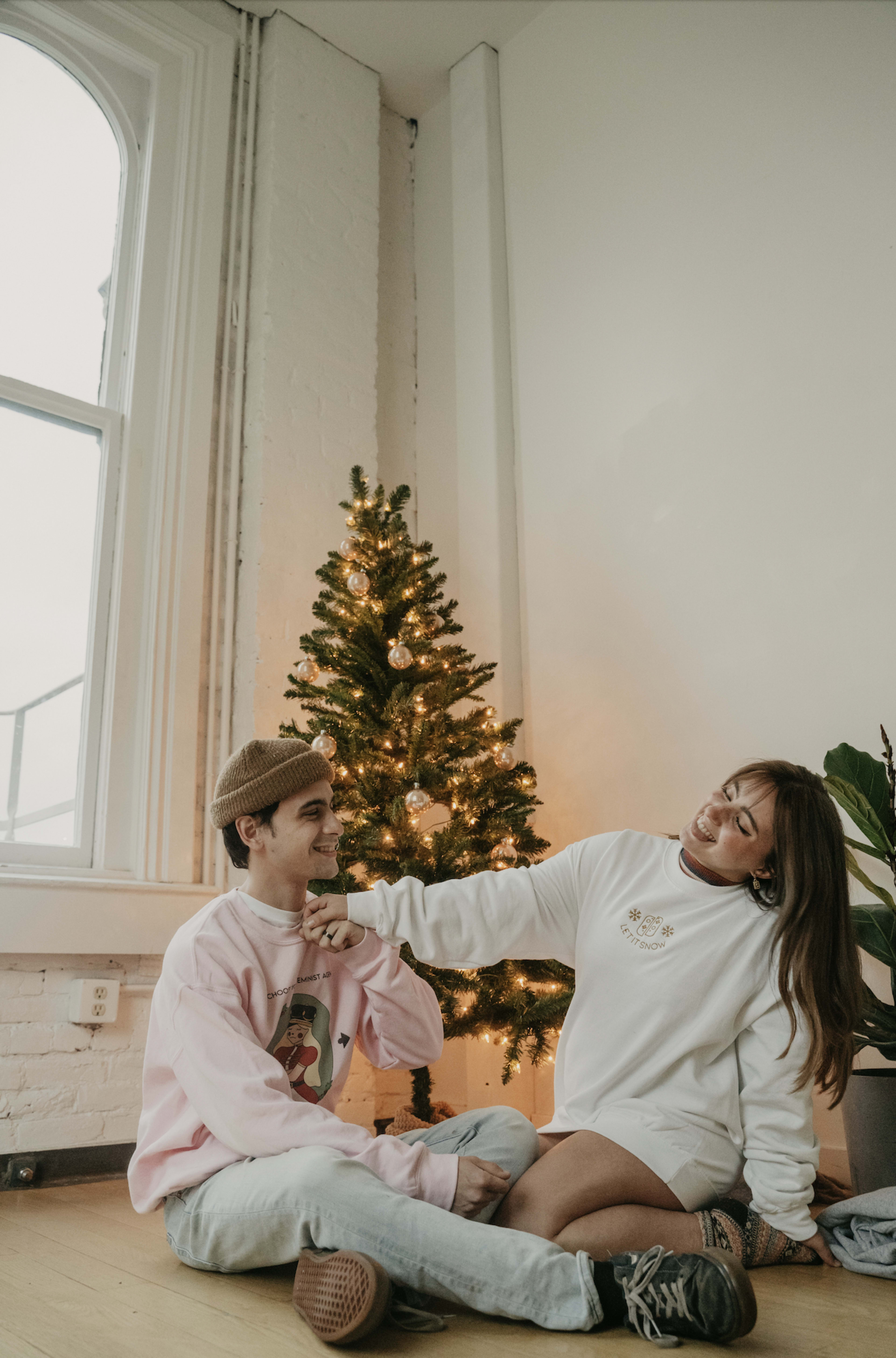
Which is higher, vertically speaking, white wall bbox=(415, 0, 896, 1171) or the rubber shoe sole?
white wall bbox=(415, 0, 896, 1171)

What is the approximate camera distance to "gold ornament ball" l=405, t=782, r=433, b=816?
99.3 inches

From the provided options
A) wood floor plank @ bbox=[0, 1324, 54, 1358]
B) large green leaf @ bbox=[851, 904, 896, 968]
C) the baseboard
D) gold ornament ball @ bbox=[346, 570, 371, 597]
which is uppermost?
gold ornament ball @ bbox=[346, 570, 371, 597]

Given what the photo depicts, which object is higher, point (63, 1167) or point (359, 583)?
point (359, 583)

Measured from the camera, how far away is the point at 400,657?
2684 millimetres

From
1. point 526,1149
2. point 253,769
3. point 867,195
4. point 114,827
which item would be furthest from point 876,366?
point 114,827

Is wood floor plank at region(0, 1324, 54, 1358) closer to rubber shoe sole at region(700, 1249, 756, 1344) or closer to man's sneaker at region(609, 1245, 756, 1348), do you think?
man's sneaker at region(609, 1245, 756, 1348)

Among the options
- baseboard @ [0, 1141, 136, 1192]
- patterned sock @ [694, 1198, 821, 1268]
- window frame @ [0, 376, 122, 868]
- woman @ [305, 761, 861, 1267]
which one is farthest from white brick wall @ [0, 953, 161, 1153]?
patterned sock @ [694, 1198, 821, 1268]

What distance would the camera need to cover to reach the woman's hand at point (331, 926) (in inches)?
A: 67.9

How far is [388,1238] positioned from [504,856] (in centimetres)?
131

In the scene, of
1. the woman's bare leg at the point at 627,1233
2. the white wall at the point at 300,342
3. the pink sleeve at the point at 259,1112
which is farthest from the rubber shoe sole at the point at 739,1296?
the white wall at the point at 300,342

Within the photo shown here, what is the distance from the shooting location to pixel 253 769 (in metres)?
1.83

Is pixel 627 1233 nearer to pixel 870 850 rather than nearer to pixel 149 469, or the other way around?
pixel 870 850

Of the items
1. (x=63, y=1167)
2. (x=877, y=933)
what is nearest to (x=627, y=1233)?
(x=877, y=933)

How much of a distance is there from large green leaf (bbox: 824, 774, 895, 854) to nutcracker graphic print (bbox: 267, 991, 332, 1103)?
1.17 meters
